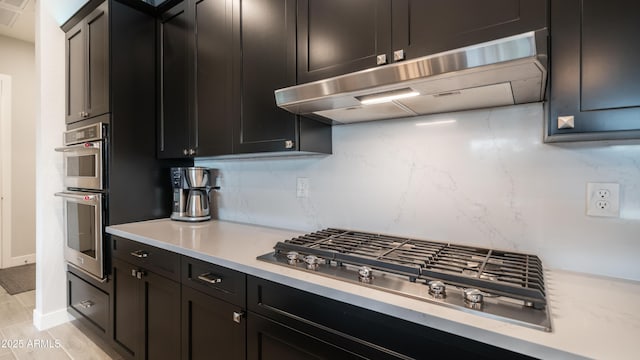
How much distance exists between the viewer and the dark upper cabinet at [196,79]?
5.90 feet

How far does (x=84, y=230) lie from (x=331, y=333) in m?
2.12

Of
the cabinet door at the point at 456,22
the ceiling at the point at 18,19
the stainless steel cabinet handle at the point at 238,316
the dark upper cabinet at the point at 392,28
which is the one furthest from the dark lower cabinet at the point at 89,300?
the ceiling at the point at 18,19

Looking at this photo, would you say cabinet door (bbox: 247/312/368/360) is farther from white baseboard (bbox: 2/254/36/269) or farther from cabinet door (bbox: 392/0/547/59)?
white baseboard (bbox: 2/254/36/269)

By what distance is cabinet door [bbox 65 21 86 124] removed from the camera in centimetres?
233

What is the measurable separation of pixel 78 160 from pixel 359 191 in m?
2.08

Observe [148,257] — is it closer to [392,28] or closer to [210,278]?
[210,278]

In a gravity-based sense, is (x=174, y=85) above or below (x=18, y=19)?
below

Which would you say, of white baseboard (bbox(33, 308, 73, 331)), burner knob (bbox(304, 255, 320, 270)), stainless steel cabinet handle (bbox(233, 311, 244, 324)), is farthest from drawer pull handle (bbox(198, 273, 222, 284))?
white baseboard (bbox(33, 308, 73, 331))

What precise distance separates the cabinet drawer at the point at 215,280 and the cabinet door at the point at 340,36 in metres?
0.92

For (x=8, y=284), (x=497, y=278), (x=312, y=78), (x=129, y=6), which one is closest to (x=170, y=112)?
(x=129, y=6)

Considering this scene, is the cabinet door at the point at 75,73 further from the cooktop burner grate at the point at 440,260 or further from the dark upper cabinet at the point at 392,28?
the cooktop burner grate at the point at 440,260

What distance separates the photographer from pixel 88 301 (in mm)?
2232

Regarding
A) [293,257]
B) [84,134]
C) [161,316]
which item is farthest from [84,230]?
[293,257]

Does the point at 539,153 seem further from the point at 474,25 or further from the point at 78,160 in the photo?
the point at 78,160
